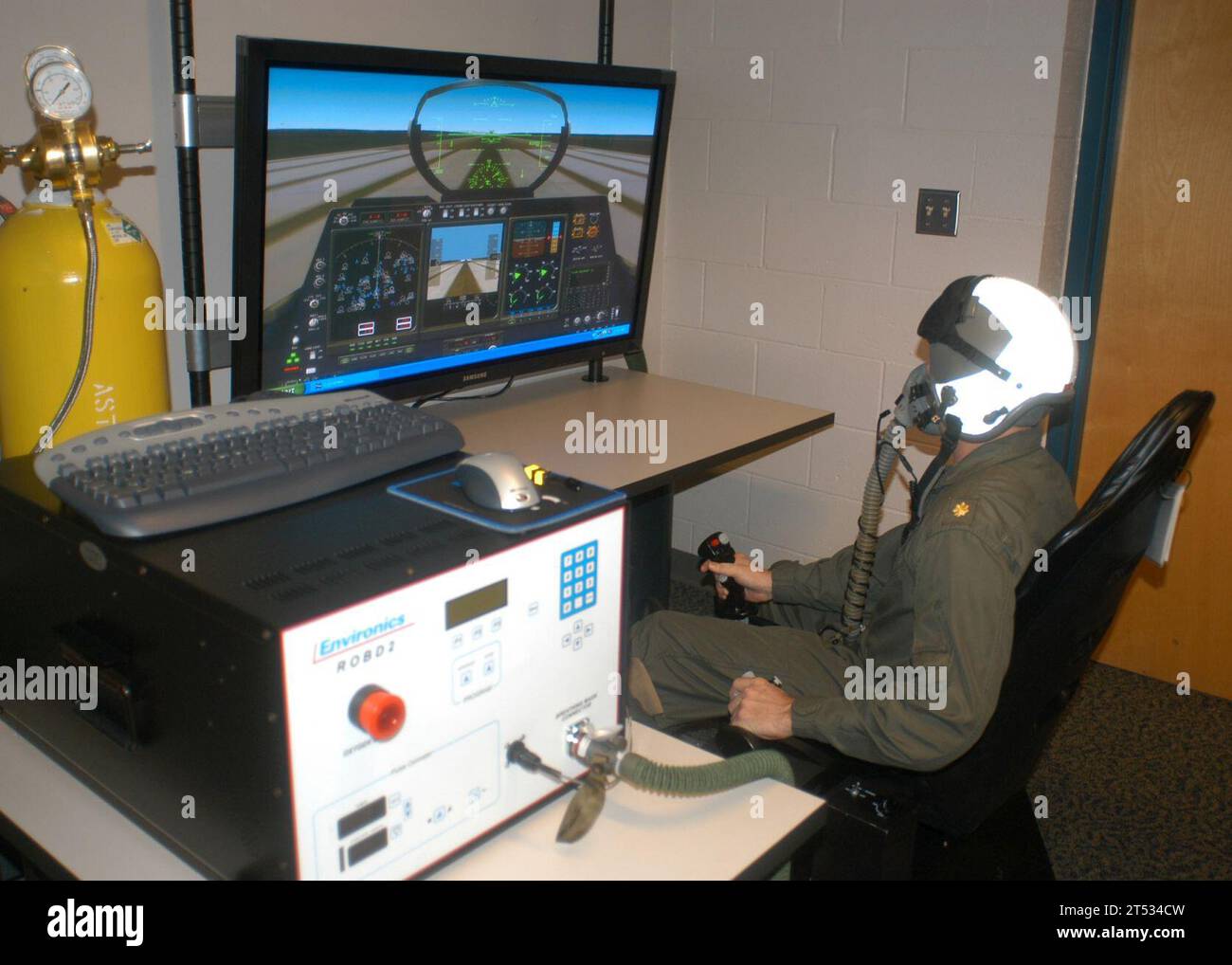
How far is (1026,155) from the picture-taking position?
253cm

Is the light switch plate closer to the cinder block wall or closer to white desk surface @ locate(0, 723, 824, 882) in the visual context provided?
the cinder block wall

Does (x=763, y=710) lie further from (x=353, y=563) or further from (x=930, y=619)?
(x=353, y=563)

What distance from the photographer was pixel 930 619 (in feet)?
4.96

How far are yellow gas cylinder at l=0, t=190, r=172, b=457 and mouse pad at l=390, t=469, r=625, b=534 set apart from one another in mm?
609

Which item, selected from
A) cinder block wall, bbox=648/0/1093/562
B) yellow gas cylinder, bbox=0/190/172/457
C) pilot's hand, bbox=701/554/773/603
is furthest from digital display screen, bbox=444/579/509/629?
cinder block wall, bbox=648/0/1093/562

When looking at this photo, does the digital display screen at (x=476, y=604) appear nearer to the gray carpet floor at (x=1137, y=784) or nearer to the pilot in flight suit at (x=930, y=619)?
the pilot in flight suit at (x=930, y=619)

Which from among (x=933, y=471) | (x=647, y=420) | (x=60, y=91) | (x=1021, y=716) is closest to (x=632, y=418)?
(x=647, y=420)

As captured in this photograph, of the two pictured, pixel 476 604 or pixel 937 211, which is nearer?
pixel 476 604

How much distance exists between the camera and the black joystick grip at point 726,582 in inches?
81.7

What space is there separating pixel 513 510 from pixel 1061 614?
2.55ft

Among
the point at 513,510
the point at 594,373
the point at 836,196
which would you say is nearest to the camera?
the point at 513,510

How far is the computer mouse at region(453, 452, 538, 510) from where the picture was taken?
100 cm

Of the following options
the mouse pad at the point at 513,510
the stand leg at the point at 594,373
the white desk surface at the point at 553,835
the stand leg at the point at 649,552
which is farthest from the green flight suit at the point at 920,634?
the stand leg at the point at 594,373

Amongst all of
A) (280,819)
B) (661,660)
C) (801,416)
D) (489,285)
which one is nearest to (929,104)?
(801,416)
